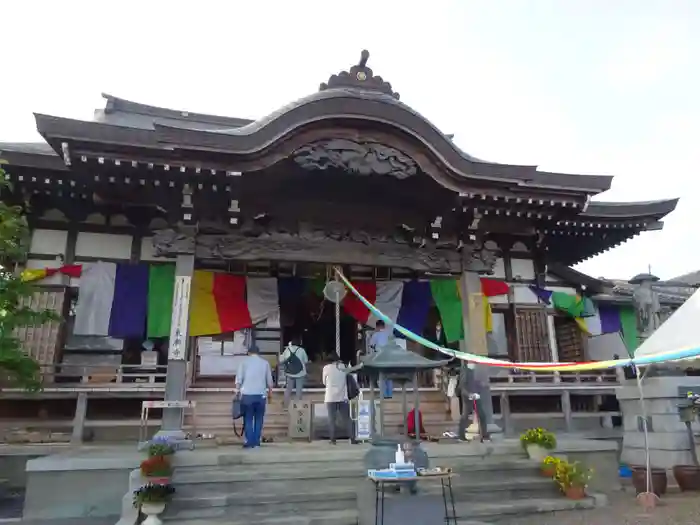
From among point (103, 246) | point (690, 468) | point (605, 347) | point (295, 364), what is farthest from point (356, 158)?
point (605, 347)

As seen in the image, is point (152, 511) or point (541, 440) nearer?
point (152, 511)

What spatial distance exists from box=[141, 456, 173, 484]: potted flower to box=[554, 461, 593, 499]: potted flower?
5605mm

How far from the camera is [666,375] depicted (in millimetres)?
11008

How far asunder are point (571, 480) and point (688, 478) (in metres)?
3.08

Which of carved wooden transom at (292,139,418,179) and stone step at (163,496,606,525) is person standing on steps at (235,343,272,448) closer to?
stone step at (163,496,606,525)

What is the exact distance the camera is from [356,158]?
10227 millimetres

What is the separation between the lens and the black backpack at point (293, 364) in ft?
36.6

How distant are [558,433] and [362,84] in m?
9.01

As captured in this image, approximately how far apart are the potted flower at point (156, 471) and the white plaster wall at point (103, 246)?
572 centimetres

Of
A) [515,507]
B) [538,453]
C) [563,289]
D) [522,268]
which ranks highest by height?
[522,268]

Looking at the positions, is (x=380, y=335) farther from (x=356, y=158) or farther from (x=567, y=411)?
(x=567, y=411)

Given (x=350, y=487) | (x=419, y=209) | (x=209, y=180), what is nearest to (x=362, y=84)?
(x=419, y=209)

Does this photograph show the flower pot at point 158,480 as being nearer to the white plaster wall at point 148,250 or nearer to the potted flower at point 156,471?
the potted flower at point 156,471

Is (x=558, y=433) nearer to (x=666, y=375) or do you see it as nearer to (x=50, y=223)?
(x=666, y=375)
